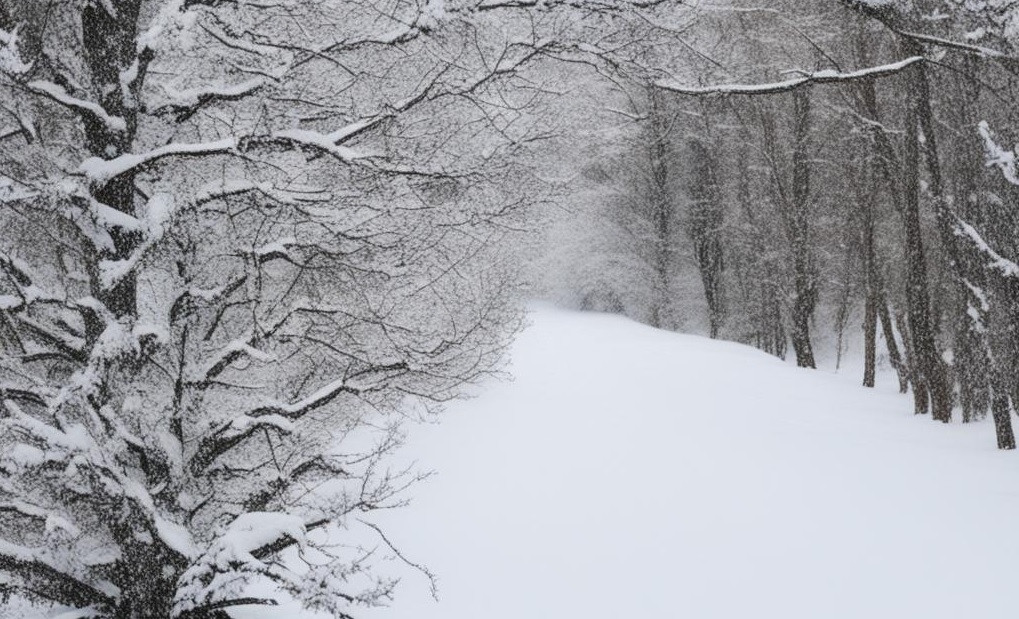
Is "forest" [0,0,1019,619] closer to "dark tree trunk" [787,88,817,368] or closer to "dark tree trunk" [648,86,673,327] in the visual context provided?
"dark tree trunk" [787,88,817,368]

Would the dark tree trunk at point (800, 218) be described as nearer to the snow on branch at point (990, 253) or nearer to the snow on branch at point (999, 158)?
the snow on branch at point (990, 253)

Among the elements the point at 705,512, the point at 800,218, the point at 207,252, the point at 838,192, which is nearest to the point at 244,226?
the point at 207,252

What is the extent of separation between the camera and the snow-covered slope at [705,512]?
5910mm

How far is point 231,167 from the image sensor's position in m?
5.34

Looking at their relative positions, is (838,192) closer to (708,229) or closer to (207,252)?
(708,229)

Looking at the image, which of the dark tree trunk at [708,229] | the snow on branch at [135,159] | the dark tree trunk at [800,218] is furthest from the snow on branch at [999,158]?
the dark tree trunk at [708,229]

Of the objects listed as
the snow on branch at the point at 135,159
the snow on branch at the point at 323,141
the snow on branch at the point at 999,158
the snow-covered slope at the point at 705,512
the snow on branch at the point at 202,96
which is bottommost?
the snow-covered slope at the point at 705,512

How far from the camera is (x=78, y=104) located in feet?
14.3

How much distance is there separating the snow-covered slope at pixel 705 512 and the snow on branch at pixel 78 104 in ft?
12.5

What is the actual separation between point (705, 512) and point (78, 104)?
6.50 metres

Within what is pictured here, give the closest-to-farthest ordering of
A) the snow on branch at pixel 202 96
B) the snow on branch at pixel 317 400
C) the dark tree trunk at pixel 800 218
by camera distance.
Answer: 1. the snow on branch at pixel 202 96
2. the snow on branch at pixel 317 400
3. the dark tree trunk at pixel 800 218

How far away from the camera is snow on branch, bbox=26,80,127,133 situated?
14.2 feet

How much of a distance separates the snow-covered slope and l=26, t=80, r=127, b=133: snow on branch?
3.82 m

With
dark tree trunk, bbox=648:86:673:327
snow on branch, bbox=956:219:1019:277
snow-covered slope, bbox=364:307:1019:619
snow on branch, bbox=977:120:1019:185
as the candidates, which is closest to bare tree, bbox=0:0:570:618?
snow-covered slope, bbox=364:307:1019:619
